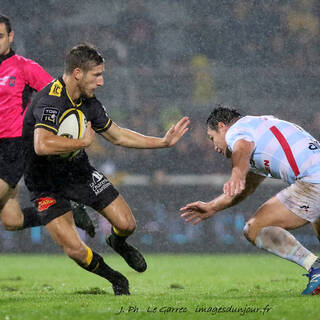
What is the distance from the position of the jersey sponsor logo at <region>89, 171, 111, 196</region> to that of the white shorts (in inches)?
61.8

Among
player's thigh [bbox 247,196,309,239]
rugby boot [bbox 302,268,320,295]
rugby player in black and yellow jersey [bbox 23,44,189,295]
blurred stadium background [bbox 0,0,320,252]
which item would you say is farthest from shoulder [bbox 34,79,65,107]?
blurred stadium background [bbox 0,0,320,252]


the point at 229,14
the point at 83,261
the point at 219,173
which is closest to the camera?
the point at 83,261

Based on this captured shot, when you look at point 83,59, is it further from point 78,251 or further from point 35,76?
point 78,251

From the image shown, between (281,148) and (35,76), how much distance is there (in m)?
2.56

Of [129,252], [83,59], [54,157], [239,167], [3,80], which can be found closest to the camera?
[239,167]

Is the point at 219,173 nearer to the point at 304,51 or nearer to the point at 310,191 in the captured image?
the point at 304,51

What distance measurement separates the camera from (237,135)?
5445 mm

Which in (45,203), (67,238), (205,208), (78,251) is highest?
(205,208)

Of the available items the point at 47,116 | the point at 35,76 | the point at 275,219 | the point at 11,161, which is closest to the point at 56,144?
the point at 47,116

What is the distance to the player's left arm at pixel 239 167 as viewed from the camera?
16.1ft

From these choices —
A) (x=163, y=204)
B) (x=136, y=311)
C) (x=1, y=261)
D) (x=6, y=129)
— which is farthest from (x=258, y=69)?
(x=136, y=311)

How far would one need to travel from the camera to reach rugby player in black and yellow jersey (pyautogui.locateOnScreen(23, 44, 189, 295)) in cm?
594

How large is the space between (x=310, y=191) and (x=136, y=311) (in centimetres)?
163

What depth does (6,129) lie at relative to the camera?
702 centimetres
